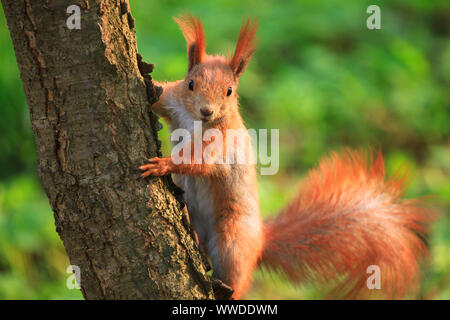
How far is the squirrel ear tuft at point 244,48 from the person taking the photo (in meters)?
1.48

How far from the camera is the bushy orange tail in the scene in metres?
1.69

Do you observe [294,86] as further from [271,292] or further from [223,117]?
[223,117]

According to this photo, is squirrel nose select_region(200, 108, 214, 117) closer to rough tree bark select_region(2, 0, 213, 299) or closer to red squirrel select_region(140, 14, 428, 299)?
red squirrel select_region(140, 14, 428, 299)

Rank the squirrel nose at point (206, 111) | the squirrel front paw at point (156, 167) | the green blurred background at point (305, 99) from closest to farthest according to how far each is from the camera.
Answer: the squirrel front paw at point (156, 167), the squirrel nose at point (206, 111), the green blurred background at point (305, 99)

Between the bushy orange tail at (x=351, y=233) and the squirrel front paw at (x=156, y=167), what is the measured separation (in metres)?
0.65

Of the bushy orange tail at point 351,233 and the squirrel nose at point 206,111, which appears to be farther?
Answer: the bushy orange tail at point 351,233

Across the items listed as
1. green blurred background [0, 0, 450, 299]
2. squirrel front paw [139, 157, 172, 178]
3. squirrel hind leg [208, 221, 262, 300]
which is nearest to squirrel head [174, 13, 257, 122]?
squirrel front paw [139, 157, 172, 178]

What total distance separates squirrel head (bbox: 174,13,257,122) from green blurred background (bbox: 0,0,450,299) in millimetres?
1284

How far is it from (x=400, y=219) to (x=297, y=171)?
1.68 meters

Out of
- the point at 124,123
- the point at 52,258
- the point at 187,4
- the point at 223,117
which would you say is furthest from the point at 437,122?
the point at 124,123

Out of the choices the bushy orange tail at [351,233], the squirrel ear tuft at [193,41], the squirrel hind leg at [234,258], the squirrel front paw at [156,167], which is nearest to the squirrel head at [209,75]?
the squirrel ear tuft at [193,41]

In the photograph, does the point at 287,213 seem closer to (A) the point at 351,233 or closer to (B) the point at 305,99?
(A) the point at 351,233

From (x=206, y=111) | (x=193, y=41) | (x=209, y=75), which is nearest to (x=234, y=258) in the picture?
(x=206, y=111)

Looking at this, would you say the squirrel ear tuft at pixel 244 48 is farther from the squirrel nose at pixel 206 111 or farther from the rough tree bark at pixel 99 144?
the rough tree bark at pixel 99 144
